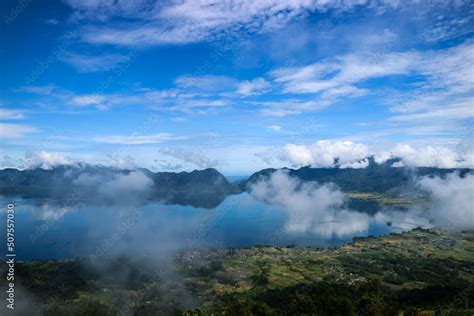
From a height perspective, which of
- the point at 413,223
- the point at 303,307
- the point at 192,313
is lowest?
the point at 413,223

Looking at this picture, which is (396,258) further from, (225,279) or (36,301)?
(36,301)

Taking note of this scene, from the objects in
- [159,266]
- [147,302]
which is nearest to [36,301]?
[147,302]

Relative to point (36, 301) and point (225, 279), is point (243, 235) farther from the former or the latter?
point (36, 301)

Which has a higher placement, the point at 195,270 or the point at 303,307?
the point at 303,307

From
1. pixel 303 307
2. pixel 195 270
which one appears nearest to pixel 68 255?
pixel 195 270

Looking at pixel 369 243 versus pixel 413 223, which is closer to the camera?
pixel 369 243

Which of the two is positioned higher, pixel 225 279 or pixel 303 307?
pixel 303 307

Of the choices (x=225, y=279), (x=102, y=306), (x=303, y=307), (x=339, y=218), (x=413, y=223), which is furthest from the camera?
(x=339, y=218)

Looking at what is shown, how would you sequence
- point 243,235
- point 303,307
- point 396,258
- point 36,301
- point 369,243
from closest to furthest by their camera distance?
1. point 303,307
2. point 36,301
3. point 396,258
4. point 369,243
5. point 243,235

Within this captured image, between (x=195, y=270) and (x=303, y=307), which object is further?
(x=195, y=270)
